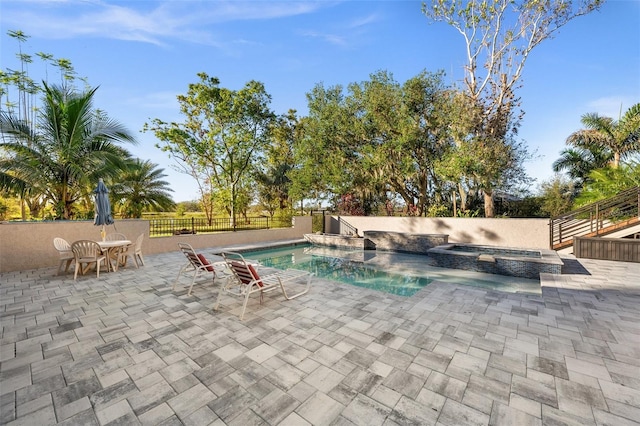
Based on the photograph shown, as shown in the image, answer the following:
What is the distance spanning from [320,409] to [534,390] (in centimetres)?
184

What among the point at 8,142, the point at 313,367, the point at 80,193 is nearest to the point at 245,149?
the point at 80,193

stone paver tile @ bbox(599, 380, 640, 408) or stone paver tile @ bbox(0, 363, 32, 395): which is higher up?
stone paver tile @ bbox(599, 380, 640, 408)

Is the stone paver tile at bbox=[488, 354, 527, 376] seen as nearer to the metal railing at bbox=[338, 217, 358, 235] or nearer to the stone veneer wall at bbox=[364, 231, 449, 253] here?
the stone veneer wall at bbox=[364, 231, 449, 253]

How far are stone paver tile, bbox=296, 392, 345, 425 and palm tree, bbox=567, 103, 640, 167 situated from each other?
18.4 metres

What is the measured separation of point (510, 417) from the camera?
75.7 inches

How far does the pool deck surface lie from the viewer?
1.99 meters

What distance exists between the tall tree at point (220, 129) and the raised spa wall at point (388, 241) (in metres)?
5.58

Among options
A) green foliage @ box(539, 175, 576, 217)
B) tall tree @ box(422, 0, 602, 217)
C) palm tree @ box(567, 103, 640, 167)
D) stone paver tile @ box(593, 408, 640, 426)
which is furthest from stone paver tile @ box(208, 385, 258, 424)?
palm tree @ box(567, 103, 640, 167)

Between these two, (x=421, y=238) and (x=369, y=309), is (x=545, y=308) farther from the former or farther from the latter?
(x=421, y=238)

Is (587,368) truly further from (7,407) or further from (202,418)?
(7,407)

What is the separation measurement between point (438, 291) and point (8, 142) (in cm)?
1181

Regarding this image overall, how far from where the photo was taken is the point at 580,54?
1193 centimetres

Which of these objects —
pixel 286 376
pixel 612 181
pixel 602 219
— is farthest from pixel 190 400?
pixel 612 181

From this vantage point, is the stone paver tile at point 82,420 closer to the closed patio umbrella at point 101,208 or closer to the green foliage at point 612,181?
the closed patio umbrella at point 101,208
